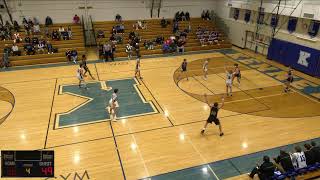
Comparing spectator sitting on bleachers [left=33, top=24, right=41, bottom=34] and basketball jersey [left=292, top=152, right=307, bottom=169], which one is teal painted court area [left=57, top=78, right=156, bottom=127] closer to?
basketball jersey [left=292, top=152, right=307, bottom=169]

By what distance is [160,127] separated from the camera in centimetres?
1216

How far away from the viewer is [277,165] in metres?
8.63

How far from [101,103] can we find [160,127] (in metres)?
4.15

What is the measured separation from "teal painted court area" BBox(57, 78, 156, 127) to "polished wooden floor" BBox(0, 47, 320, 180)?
49 cm

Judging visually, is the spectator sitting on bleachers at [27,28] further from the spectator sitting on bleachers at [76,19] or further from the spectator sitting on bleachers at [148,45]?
the spectator sitting on bleachers at [148,45]

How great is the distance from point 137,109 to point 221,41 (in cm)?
1653

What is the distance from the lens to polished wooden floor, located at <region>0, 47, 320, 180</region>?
32.6ft

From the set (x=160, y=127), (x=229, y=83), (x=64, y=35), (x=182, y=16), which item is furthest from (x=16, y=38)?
(x=229, y=83)

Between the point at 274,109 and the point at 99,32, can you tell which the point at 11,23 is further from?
the point at 274,109

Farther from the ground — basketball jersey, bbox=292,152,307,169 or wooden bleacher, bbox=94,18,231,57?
wooden bleacher, bbox=94,18,231,57

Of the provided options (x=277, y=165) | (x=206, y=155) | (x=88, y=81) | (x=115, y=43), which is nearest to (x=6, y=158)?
(x=206, y=155)
